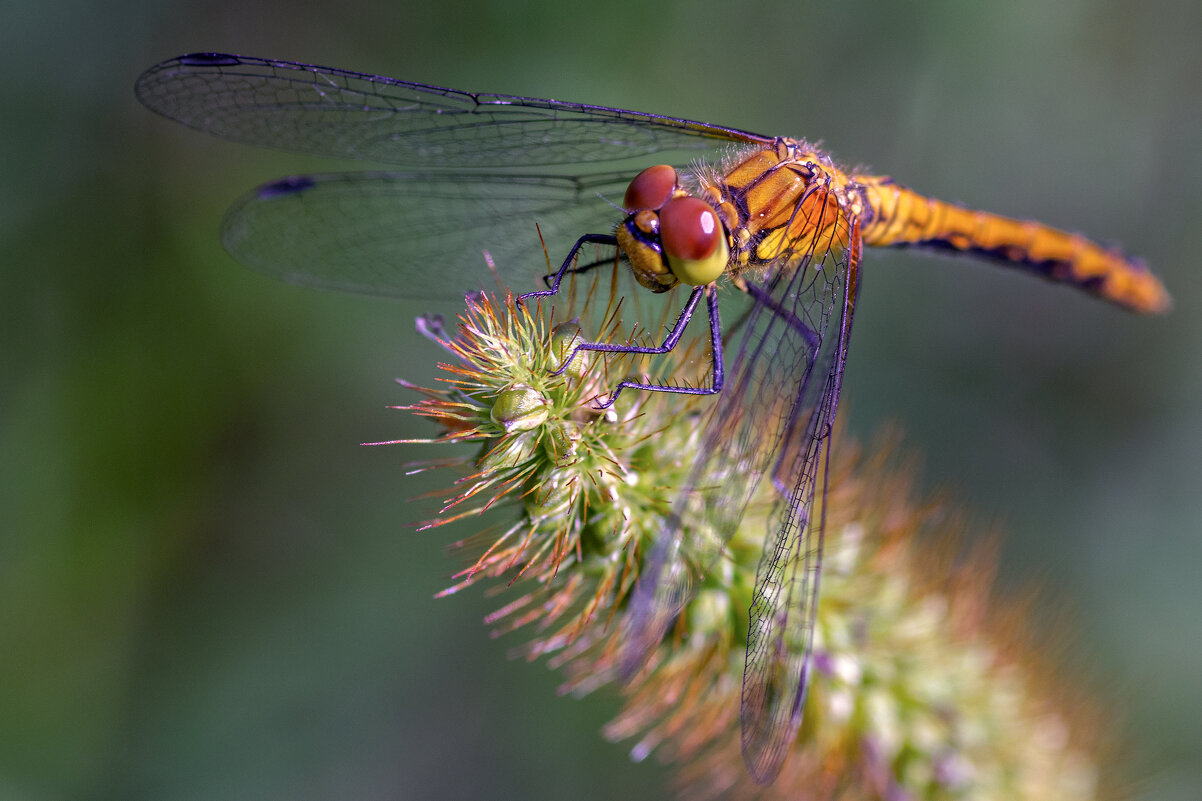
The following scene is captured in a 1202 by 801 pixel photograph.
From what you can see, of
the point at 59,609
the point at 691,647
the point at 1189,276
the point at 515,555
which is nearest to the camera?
the point at 515,555

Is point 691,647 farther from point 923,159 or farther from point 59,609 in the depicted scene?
point 923,159

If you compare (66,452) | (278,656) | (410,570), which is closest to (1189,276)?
(410,570)

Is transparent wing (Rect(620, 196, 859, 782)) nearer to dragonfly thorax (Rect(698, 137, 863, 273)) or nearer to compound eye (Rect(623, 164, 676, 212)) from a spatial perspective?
dragonfly thorax (Rect(698, 137, 863, 273))

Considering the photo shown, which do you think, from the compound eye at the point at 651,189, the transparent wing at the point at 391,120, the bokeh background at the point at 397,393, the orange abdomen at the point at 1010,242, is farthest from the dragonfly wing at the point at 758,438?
the bokeh background at the point at 397,393

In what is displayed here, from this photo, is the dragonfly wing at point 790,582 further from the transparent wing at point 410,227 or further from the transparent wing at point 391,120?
the transparent wing at point 410,227

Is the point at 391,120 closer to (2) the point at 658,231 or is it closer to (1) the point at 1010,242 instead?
(2) the point at 658,231

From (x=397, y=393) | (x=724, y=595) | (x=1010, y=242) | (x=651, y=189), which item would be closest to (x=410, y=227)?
(x=651, y=189)
